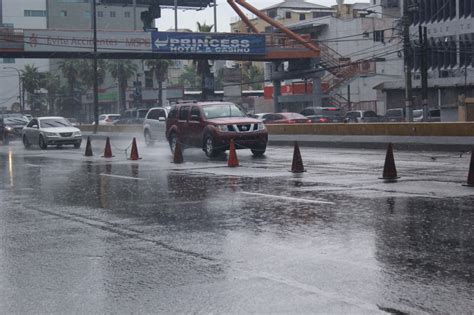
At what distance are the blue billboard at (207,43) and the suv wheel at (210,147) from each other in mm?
34523

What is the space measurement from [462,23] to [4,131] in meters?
34.6

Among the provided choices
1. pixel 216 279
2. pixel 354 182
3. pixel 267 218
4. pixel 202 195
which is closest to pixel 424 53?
pixel 354 182

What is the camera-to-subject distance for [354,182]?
1423 cm

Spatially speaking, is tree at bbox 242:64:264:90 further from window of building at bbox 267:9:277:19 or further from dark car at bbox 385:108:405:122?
dark car at bbox 385:108:405:122

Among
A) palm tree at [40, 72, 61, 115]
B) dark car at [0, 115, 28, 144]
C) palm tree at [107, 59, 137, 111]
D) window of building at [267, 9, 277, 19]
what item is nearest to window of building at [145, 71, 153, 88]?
palm tree at [107, 59, 137, 111]

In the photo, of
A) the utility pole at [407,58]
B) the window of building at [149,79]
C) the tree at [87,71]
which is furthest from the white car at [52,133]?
the tree at [87,71]

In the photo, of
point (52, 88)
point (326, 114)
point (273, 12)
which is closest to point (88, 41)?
point (326, 114)

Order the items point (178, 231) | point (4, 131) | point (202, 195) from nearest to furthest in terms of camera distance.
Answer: point (178, 231) < point (202, 195) < point (4, 131)

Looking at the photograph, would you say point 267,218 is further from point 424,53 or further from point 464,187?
point 424,53

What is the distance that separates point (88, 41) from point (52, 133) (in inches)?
913

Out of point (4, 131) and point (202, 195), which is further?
point (4, 131)

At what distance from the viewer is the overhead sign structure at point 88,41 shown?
52.7m

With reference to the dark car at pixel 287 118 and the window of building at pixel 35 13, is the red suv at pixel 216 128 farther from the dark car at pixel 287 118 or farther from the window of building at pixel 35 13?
the window of building at pixel 35 13

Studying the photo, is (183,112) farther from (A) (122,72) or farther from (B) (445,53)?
(A) (122,72)
